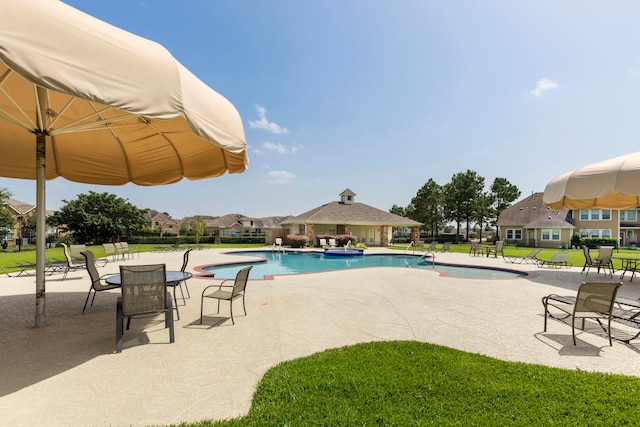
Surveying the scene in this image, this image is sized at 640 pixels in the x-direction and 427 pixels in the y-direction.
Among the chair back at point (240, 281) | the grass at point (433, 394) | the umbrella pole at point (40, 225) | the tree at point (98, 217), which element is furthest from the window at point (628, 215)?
the tree at point (98, 217)

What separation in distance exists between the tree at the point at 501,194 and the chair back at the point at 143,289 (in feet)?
207

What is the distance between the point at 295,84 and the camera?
1456cm

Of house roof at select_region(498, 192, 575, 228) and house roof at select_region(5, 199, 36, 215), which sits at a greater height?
house roof at select_region(5, 199, 36, 215)

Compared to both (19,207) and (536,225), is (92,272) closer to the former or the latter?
(536,225)

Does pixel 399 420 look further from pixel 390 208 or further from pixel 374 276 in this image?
pixel 390 208

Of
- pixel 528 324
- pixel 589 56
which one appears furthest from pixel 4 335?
pixel 589 56

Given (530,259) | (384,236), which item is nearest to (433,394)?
(530,259)

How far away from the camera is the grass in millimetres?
2518

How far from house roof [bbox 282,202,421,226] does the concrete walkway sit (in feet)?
85.6

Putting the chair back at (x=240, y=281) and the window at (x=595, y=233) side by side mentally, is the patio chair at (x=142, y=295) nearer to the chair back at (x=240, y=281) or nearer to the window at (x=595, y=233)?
the chair back at (x=240, y=281)

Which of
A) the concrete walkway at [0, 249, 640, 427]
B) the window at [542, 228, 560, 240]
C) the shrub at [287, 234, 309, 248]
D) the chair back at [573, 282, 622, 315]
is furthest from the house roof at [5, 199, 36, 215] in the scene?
the window at [542, 228, 560, 240]

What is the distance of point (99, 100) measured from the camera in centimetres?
253

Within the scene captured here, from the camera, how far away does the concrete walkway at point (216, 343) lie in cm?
276

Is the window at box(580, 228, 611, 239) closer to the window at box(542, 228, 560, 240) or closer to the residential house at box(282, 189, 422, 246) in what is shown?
the window at box(542, 228, 560, 240)
